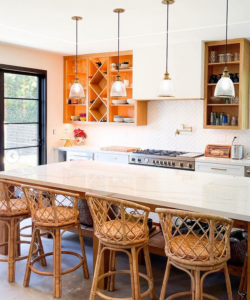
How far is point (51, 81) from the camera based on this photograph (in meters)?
6.45

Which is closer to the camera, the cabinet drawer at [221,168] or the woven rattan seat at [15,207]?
the woven rattan seat at [15,207]

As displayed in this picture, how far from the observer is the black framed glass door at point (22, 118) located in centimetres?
575

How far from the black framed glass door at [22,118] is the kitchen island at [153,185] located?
6.85 feet

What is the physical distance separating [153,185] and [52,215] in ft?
2.89

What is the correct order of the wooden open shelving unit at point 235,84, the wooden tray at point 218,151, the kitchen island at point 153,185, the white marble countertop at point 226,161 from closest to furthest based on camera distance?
the kitchen island at point 153,185, the white marble countertop at point 226,161, the wooden open shelving unit at point 235,84, the wooden tray at point 218,151

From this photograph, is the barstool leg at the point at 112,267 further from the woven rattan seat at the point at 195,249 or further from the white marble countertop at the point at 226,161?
the white marble countertop at the point at 226,161

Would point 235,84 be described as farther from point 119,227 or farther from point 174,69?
point 119,227

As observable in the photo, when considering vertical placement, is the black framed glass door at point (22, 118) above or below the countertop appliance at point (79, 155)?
above

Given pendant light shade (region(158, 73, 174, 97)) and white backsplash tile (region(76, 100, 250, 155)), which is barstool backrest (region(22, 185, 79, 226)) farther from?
white backsplash tile (region(76, 100, 250, 155))

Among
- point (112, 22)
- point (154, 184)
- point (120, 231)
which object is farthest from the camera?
point (112, 22)

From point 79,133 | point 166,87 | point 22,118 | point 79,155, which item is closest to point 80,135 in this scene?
point 79,133

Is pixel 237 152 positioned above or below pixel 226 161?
above

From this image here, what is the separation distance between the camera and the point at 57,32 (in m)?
4.72

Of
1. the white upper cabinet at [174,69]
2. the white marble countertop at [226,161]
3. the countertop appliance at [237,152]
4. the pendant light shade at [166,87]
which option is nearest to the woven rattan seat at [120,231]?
the pendant light shade at [166,87]
